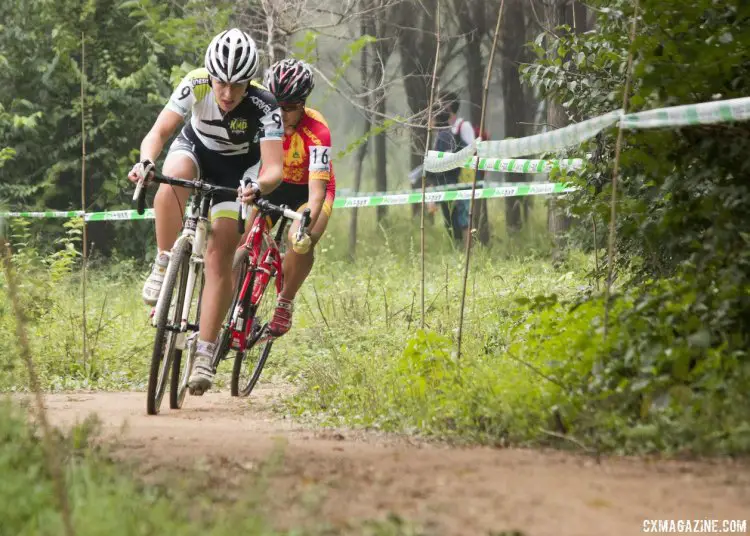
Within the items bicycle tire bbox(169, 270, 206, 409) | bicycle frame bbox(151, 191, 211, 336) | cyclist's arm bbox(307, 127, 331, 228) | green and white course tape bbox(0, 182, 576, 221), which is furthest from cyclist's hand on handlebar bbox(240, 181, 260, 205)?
green and white course tape bbox(0, 182, 576, 221)

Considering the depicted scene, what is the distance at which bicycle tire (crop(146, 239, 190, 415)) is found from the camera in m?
7.60

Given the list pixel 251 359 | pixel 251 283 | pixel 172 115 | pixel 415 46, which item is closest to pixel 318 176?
pixel 251 283

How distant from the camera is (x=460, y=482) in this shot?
478 centimetres

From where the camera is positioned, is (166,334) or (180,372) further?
(180,372)

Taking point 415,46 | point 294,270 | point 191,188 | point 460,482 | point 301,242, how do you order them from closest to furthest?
point 460,482 → point 191,188 → point 301,242 → point 294,270 → point 415,46

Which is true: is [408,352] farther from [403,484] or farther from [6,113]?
[6,113]

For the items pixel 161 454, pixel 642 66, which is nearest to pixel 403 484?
pixel 161 454

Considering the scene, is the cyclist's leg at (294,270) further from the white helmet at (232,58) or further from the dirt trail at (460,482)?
the dirt trail at (460,482)

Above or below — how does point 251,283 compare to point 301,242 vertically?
below

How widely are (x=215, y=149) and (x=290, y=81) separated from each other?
1.12 meters

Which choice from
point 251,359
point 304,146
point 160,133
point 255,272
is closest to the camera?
point 160,133

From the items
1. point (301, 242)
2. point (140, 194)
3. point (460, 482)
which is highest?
point (140, 194)

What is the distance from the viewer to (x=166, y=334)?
7781 mm

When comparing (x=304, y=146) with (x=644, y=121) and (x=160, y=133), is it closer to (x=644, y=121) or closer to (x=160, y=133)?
(x=160, y=133)
